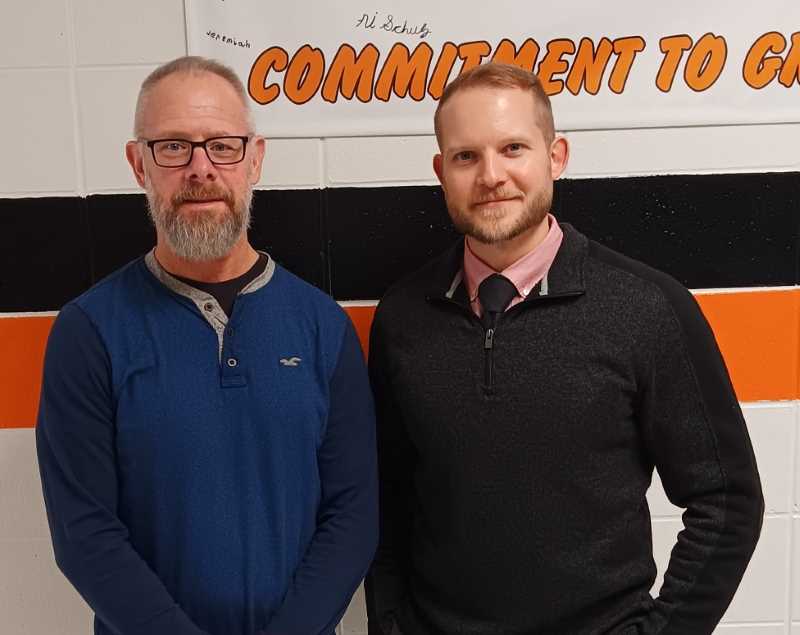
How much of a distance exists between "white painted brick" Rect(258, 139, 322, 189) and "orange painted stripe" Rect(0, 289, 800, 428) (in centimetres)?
28

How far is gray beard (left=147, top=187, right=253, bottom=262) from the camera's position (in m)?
1.16

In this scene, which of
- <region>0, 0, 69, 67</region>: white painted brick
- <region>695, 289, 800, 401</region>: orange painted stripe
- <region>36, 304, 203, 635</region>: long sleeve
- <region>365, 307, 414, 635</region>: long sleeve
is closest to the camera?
<region>36, 304, 203, 635</region>: long sleeve

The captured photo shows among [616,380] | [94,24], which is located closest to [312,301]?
[616,380]

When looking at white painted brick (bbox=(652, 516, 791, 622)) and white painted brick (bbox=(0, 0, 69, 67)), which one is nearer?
white painted brick (bbox=(0, 0, 69, 67))

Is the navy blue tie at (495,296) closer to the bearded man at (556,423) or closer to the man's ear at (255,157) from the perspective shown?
the bearded man at (556,423)

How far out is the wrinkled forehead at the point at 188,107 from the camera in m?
1.15

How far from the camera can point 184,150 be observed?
3.80 ft

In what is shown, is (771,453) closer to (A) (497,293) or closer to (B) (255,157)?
(A) (497,293)

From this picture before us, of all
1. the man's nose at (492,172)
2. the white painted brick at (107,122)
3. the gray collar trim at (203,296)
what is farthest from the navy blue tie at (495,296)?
the white painted brick at (107,122)

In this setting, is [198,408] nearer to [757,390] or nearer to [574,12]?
[574,12]

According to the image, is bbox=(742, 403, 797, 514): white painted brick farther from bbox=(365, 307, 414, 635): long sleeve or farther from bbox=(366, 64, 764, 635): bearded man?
bbox=(365, 307, 414, 635): long sleeve

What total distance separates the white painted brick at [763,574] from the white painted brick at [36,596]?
1.22 metres

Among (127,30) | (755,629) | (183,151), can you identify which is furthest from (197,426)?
(755,629)
